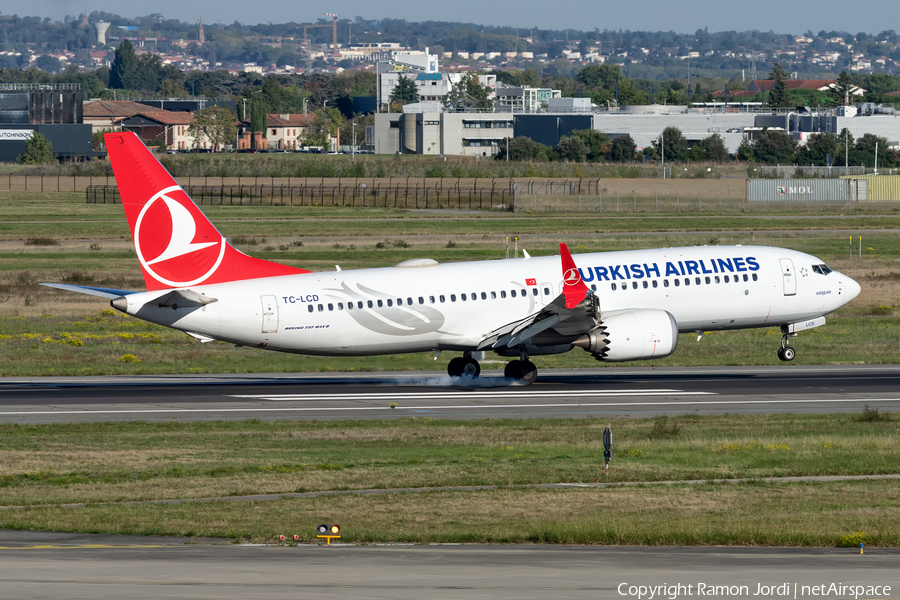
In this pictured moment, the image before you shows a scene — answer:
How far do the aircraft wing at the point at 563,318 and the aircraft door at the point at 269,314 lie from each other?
7279mm

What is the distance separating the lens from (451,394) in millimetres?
42156

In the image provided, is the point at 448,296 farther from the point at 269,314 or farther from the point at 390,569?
the point at 390,569

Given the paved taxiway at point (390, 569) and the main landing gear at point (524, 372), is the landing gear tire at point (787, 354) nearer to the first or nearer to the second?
the main landing gear at point (524, 372)

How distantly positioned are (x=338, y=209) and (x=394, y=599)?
12048cm

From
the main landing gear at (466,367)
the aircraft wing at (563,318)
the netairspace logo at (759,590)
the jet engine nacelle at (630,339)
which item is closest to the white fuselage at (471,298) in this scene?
the aircraft wing at (563,318)

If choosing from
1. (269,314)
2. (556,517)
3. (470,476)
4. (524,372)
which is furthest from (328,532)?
(524,372)

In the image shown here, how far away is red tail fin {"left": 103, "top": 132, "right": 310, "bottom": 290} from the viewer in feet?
126

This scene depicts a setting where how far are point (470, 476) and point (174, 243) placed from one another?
15568 mm

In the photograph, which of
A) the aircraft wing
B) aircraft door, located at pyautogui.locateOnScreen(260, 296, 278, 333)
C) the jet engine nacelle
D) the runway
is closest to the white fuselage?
aircraft door, located at pyautogui.locateOnScreen(260, 296, 278, 333)

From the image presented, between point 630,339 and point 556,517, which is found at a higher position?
point 630,339

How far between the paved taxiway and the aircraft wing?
20.4 m

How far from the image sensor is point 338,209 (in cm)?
13475

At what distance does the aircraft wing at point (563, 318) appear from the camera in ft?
133

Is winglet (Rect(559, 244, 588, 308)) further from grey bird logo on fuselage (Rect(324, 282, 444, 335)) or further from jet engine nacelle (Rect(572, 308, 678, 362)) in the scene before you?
grey bird logo on fuselage (Rect(324, 282, 444, 335))
